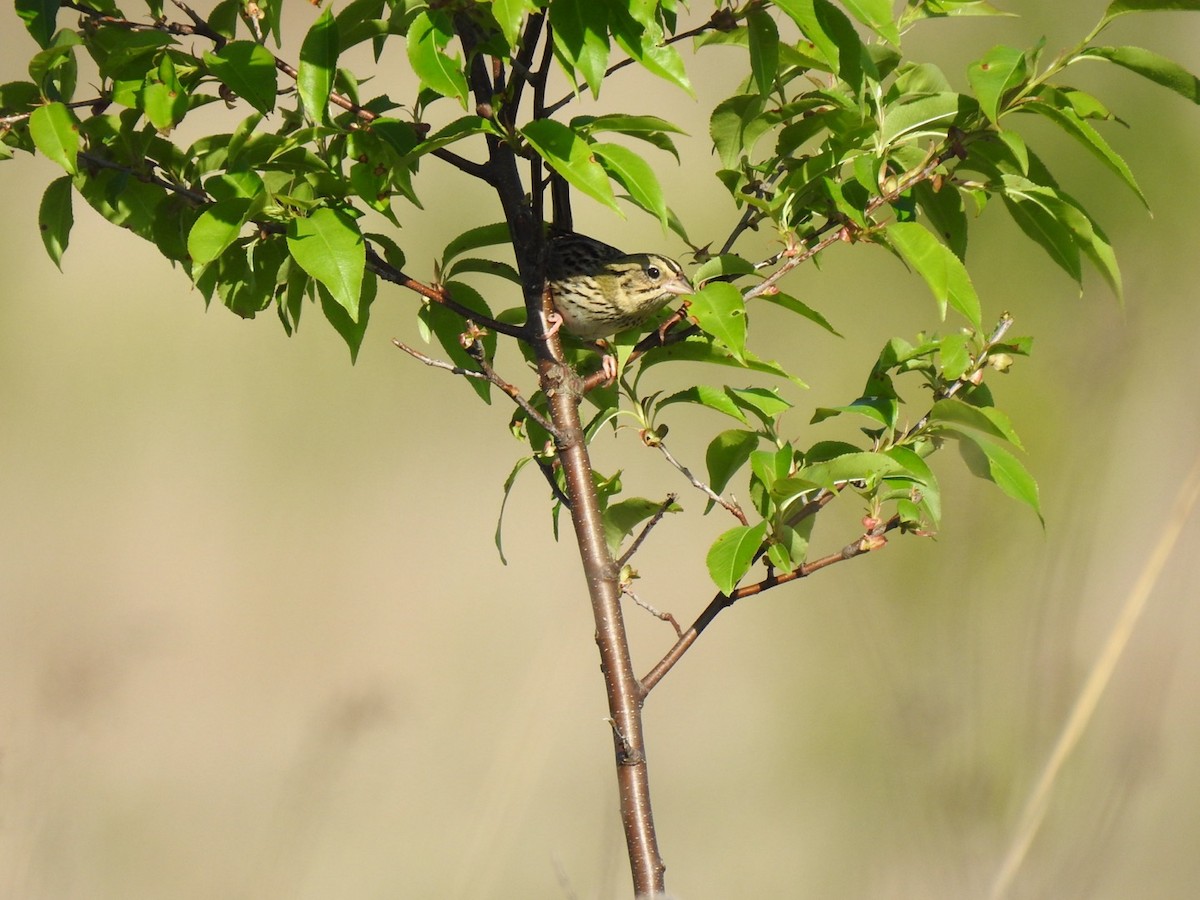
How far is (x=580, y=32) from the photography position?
2.47 feet

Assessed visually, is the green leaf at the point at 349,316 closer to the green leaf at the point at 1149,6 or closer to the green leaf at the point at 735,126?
the green leaf at the point at 735,126

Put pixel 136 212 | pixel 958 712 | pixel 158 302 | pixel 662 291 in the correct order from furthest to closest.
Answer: pixel 158 302, pixel 958 712, pixel 662 291, pixel 136 212

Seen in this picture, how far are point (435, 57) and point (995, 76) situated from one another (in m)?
0.39

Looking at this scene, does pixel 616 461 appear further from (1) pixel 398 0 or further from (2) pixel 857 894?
(1) pixel 398 0

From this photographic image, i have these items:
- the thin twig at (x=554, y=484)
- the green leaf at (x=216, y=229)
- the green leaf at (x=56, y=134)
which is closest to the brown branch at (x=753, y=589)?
the thin twig at (x=554, y=484)

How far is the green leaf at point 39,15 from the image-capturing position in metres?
0.91

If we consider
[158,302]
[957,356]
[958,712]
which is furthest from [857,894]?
[158,302]

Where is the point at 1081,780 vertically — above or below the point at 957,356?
below

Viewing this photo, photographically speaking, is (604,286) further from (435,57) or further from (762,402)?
(435,57)

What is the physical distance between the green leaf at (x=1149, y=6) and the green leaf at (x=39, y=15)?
803 millimetres

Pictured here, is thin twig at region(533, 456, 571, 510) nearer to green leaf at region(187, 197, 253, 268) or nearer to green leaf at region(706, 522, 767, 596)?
green leaf at region(706, 522, 767, 596)

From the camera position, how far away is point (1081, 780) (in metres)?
2.51

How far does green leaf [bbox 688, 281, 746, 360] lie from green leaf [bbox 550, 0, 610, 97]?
194 mm

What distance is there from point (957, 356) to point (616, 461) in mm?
1803
